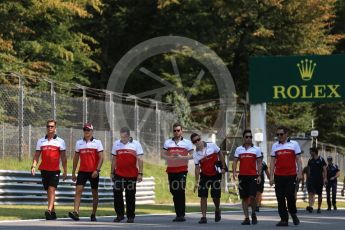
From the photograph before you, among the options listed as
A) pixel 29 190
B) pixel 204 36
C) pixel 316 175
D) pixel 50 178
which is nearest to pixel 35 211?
pixel 29 190

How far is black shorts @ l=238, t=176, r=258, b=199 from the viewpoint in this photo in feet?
58.9

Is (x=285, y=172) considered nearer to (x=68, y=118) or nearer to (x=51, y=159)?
(x=51, y=159)

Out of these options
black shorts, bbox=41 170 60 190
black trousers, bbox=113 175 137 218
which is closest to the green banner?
black trousers, bbox=113 175 137 218

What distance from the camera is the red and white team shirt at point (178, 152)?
17.7 metres

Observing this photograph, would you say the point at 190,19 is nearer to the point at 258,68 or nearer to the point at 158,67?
the point at 158,67

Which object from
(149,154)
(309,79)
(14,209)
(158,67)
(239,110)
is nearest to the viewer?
(14,209)

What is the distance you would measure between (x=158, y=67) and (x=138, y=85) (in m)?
2.30

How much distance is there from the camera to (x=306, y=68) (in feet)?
101

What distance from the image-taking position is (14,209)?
2067cm

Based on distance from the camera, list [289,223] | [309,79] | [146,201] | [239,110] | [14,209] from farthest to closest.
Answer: [239,110]
[309,79]
[146,201]
[14,209]
[289,223]

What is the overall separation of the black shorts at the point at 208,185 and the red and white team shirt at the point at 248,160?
0.53m

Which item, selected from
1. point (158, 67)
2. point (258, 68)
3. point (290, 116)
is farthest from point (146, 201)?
point (290, 116)

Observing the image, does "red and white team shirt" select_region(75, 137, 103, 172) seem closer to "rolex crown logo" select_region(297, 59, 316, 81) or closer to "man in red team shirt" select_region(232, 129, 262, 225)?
"man in red team shirt" select_region(232, 129, 262, 225)

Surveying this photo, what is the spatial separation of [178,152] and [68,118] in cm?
1240
